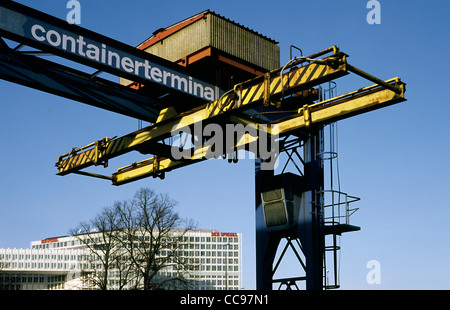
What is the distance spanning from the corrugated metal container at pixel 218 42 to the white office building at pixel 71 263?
97.6 m

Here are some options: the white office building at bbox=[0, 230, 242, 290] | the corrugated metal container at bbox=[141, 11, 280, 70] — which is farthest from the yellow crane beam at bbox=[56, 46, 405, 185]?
the white office building at bbox=[0, 230, 242, 290]

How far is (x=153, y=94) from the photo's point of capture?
1747 centimetres

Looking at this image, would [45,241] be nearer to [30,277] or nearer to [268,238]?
[30,277]

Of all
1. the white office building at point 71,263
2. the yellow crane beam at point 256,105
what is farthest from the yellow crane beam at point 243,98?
the white office building at point 71,263

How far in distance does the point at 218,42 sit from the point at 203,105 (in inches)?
77.7

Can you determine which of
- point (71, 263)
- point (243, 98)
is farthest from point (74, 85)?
point (71, 263)

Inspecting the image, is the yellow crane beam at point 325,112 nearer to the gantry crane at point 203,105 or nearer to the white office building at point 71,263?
the gantry crane at point 203,105

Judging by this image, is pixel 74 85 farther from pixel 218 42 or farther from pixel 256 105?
pixel 256 105

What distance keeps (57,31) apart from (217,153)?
6073 mm

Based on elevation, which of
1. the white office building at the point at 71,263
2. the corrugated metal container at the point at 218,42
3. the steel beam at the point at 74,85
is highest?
the corrugated metal container at the point at 218,42

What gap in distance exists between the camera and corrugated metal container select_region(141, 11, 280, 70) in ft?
53.1

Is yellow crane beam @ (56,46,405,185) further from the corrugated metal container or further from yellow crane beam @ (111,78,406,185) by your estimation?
the corrugated metal container

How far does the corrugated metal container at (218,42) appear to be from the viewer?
16188mm

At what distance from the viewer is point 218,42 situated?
53.1 ft
